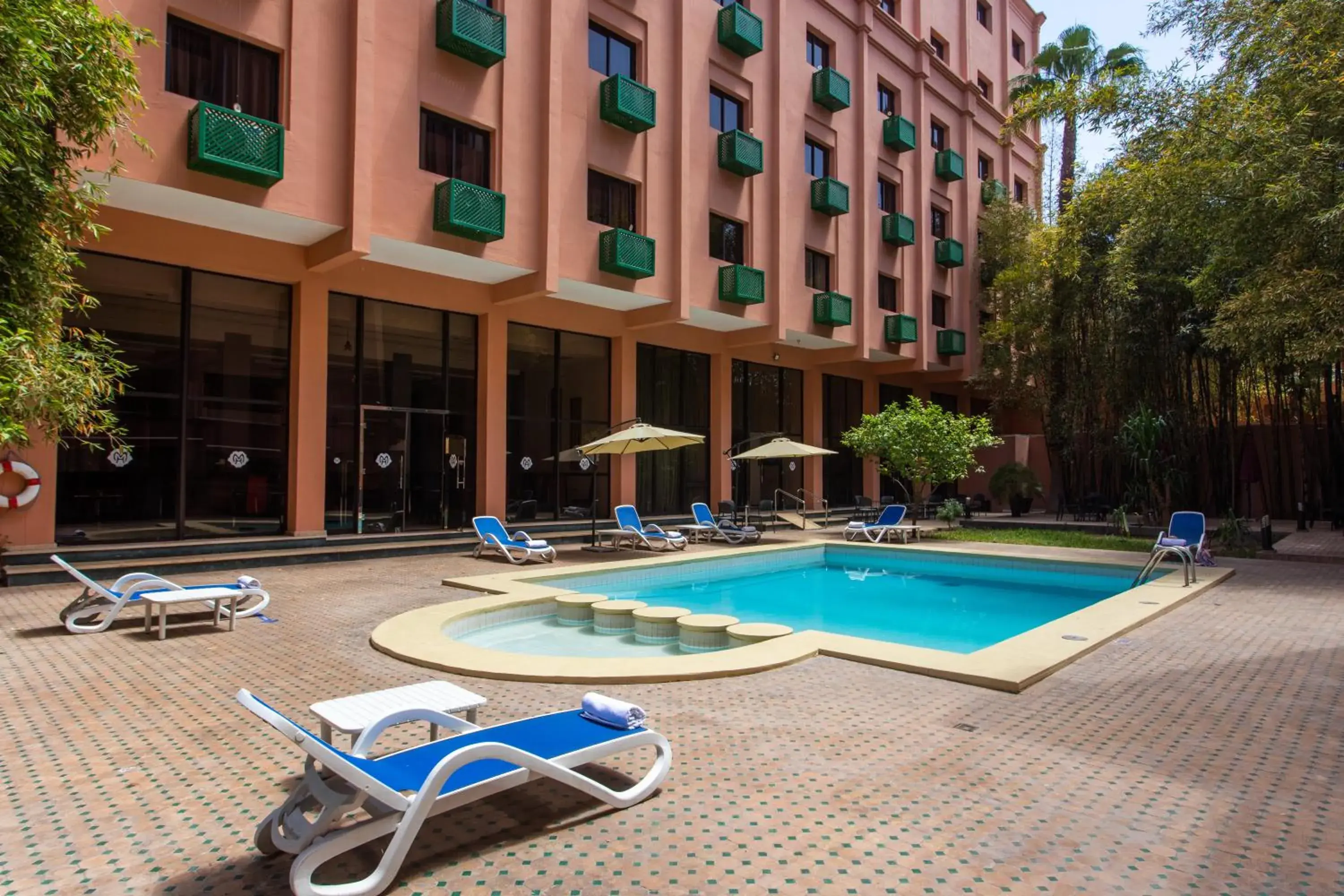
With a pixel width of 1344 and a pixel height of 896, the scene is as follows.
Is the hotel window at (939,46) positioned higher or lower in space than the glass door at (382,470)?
higher

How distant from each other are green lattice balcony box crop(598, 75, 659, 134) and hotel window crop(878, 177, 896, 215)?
9.87 metres

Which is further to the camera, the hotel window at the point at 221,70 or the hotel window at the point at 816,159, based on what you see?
the hotel window at the point at 816,159

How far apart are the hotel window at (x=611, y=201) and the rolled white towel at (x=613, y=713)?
12702mm

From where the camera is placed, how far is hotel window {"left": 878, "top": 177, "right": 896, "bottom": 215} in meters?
23.2

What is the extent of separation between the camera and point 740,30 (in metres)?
17.8

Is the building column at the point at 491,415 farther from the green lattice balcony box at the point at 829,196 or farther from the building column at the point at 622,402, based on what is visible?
the green lattice balcony box at the point at 829,196

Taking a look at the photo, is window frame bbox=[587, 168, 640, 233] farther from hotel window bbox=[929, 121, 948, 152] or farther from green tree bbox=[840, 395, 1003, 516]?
hotel window bbox=[929, 121, 948, 152]

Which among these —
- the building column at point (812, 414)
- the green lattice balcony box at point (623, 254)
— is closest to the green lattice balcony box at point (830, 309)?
the building column at point (812, 414)

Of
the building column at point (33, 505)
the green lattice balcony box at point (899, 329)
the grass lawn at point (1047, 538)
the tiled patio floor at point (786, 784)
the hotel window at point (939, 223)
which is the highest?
the hotel window at point (939, 223)

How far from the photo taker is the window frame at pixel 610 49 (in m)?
15.6

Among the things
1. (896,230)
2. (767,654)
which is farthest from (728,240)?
(767,654)

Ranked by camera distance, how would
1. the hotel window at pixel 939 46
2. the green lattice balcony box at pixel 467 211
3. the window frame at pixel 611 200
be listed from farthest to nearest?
the hotel window at pixel 939 46
the window frame at pixel 611 200
the green lattice balcony box at pixel 467 211

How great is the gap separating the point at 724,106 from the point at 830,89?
143 inches

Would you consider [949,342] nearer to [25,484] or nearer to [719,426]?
[719,426]
